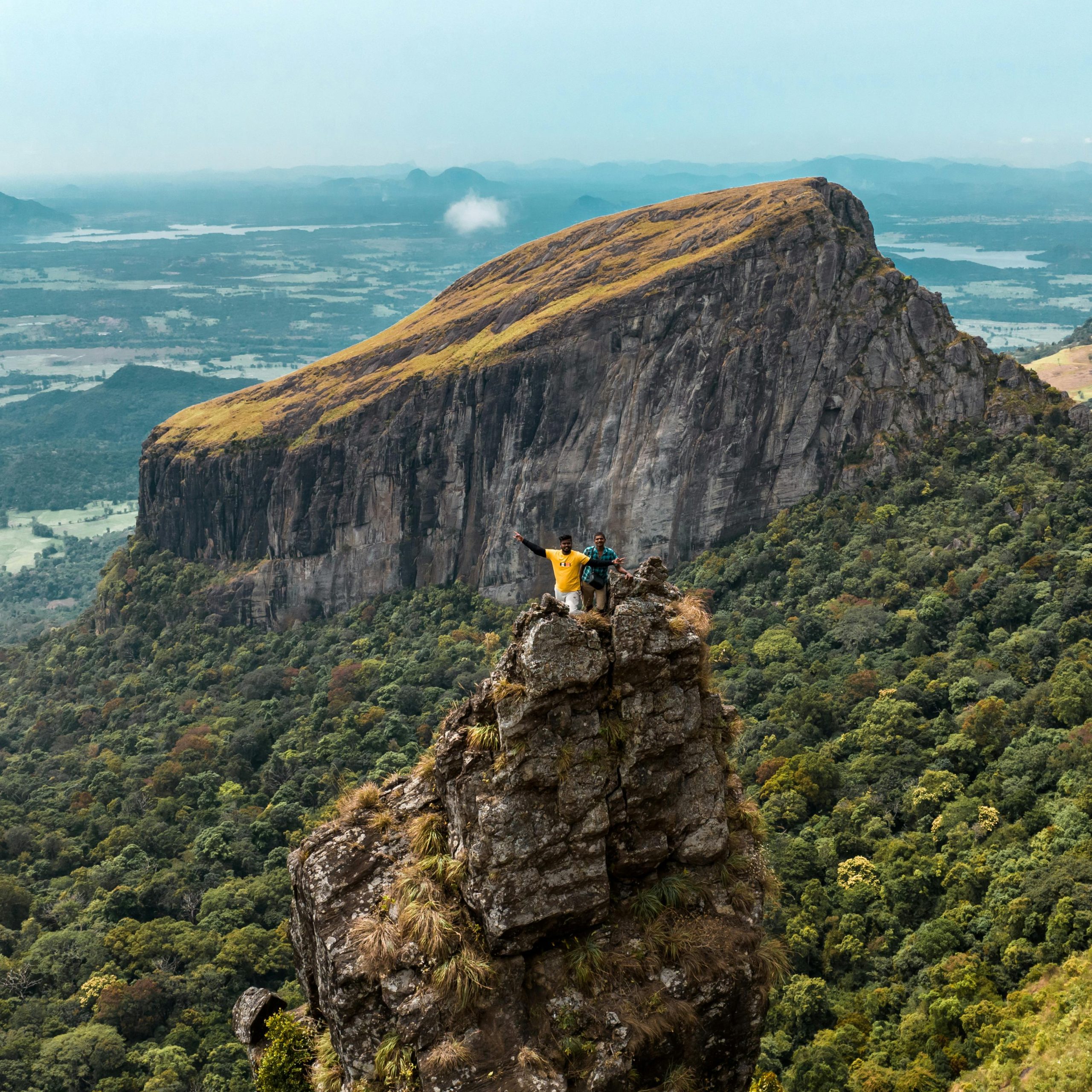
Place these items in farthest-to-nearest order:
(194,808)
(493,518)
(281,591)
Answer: (281,591) → (493,518) → (194,808)

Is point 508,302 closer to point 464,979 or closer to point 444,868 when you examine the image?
point 444,868

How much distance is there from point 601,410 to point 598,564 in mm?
87959

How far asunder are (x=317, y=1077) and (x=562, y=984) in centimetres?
549

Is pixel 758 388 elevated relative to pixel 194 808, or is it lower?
elevated

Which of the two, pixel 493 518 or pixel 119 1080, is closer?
pixel 119 1080

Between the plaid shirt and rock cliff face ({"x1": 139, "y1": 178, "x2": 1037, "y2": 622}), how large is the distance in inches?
3254

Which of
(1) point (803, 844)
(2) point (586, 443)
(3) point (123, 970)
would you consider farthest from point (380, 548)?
(1) point (803, 844)

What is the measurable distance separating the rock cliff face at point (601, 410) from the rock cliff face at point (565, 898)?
8399cm

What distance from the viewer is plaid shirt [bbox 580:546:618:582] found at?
61.9 ft

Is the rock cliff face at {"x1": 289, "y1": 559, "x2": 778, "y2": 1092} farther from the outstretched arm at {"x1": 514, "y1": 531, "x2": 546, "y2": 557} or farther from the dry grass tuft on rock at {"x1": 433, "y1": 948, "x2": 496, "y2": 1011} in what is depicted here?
the outstretched arm at {"x1": 514, "y1": 531, "x2": 546, "y2": 557}

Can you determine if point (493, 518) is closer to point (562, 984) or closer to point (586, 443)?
point (586, 443)

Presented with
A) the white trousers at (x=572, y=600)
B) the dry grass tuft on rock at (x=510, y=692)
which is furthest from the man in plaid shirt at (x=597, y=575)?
the dry grass tuft on rock at (x=510, y=692)

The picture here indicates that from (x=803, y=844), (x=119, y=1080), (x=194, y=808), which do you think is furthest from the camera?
(x=194, y=808)

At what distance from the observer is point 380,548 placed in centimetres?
11819
